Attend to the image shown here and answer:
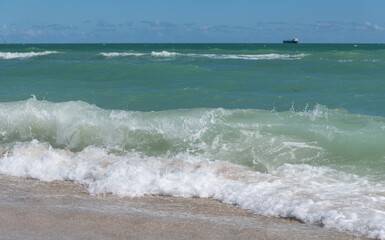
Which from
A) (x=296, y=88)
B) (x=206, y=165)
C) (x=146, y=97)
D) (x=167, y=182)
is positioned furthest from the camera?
(x=296, y=88)

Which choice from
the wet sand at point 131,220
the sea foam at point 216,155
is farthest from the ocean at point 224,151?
the wet sand at point 131,220

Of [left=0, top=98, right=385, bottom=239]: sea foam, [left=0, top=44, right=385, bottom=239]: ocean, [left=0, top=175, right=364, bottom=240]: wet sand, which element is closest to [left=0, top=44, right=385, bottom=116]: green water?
[left=0, top=44, right=385, bottom=239]: ocean

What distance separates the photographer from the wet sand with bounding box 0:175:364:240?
419 cm

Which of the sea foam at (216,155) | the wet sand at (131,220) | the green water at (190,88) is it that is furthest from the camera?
the green water at (190,88)

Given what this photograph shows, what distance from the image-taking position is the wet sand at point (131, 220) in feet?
13.8

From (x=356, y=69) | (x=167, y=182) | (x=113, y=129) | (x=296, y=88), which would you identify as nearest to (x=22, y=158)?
(x=113, y=129)

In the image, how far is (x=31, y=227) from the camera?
4.30m

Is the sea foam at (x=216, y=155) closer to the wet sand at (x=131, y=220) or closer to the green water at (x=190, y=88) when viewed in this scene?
the wet sand at (x=131, y=220)

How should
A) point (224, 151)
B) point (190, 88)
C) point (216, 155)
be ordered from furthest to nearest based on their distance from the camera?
point (190, 88) < point (224, 151) < point (216, 155)

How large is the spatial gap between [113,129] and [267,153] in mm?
2593

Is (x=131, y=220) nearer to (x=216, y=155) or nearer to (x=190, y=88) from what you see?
(x=216, y=155)

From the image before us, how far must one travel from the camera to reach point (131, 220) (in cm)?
453

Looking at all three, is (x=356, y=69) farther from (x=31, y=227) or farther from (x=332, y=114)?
(x=31, y=227)

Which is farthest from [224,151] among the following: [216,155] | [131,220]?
[131,220]
